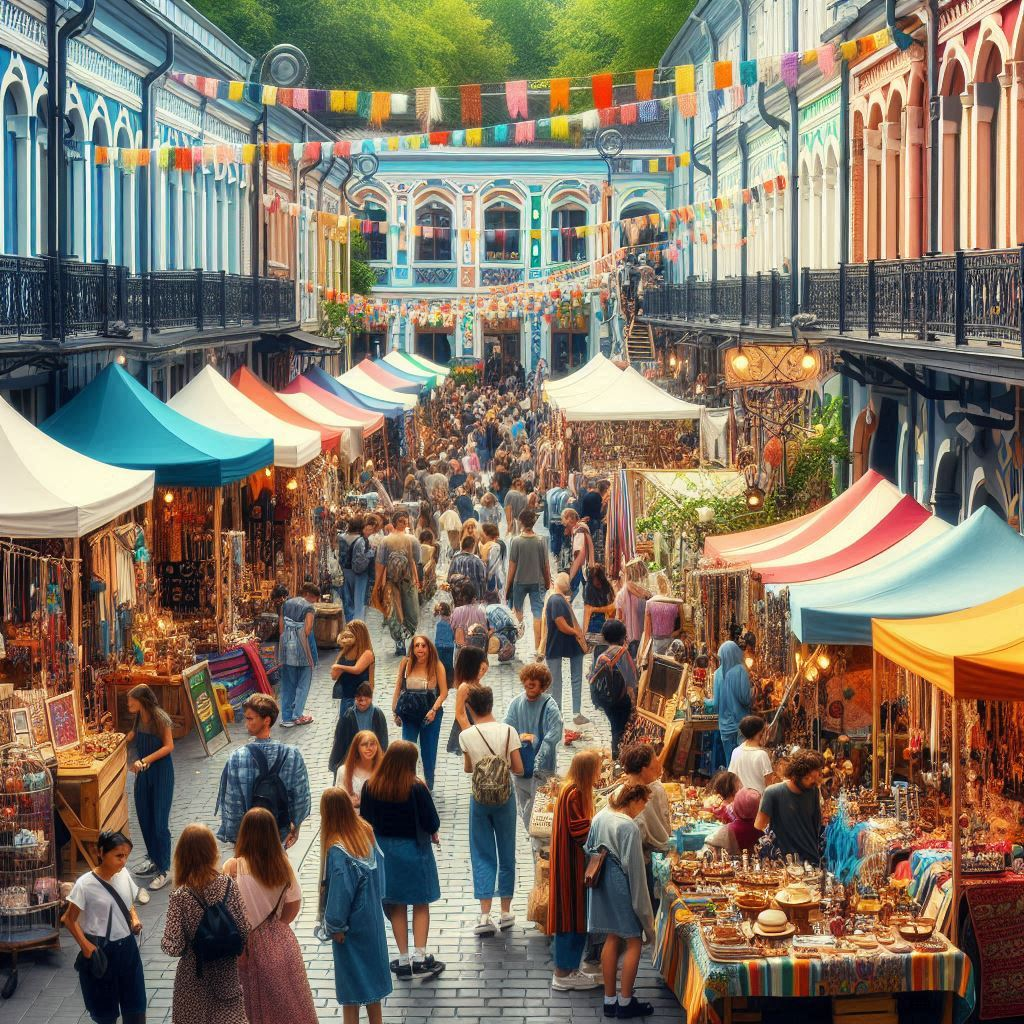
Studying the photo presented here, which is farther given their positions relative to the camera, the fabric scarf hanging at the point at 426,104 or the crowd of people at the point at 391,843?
the fabric scarf hanging at the point at 426,104

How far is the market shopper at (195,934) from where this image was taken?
7.95 metres

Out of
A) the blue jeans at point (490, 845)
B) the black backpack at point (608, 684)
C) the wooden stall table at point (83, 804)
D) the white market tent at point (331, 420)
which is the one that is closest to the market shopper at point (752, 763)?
the blue jeans at point (490, 845)

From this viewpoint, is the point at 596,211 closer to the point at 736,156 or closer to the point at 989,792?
the point at 736,156

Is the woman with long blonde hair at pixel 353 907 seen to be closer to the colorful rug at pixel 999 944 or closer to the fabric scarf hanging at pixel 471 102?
the colorful rug at pixel 999 944

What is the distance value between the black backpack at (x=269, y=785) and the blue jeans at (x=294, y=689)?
5942mm

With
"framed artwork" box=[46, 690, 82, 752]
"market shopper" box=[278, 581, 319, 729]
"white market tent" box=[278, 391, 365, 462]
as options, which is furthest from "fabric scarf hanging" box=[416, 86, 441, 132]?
"framed artwork" box=[46, 690, 82, 752]

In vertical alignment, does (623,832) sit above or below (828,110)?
below

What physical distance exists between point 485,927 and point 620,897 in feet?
5.31

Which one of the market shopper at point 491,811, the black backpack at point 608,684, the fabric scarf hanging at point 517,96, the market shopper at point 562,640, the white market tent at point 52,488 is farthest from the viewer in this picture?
the fabric scarf hanging at point 517,96

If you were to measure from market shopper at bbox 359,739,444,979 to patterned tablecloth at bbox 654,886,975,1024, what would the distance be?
188 cm

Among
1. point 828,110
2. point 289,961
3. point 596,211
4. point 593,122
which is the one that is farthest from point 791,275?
point 596,211

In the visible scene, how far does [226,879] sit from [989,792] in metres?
5.23

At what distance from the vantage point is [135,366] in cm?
2277

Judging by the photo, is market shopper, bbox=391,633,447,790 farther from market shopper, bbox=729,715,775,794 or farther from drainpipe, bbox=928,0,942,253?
drainpipe, bbox=928,0,942,253
